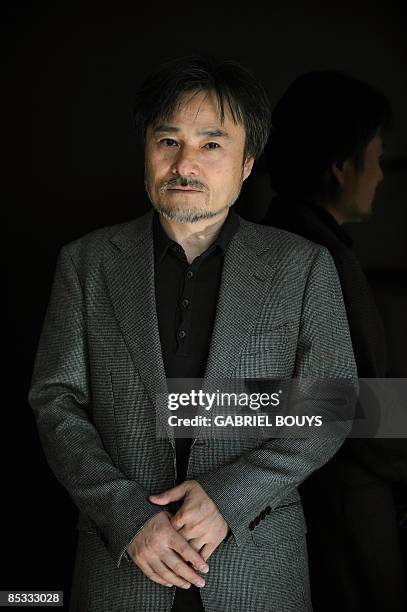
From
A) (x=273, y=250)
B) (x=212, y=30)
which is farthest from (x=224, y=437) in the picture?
(x=212, y=30)

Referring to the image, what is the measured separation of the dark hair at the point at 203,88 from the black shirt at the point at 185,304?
10.9 inches

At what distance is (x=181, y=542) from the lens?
174cm

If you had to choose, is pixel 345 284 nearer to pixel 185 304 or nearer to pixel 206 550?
pixel 185 304

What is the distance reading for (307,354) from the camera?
6.30 ft

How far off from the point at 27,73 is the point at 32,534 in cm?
144

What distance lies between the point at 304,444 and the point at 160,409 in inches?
13.4

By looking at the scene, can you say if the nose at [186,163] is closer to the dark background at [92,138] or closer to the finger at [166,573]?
the dark background at [92,138]

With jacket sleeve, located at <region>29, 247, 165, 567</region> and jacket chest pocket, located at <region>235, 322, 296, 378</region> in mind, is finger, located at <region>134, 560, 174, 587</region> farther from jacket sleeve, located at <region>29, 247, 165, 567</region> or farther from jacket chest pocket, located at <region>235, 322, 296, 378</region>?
jacket chest pocket, located at <region>235, 322, 296, 378</region>

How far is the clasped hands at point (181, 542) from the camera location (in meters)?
1.74

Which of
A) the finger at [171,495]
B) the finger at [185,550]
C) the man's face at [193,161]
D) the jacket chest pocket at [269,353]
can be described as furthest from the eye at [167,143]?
the finger at [185,550]

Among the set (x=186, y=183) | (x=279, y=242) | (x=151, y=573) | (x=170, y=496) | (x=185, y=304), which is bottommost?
(x=151, y=573)

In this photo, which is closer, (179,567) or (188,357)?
(179,567)

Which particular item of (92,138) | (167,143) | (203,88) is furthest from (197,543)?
(92,138)

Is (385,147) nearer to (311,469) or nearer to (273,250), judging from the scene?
(273,250)
